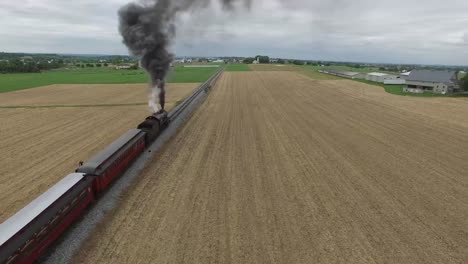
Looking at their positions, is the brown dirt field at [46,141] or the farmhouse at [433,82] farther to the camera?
the farmhouse at [433,82]

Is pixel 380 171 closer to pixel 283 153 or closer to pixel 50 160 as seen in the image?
pixel 283 153

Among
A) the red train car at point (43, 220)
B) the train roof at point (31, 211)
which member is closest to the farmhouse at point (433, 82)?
the red train car at point (43, 220)

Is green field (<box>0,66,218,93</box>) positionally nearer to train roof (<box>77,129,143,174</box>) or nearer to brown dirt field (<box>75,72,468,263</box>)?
brown dirt field (<box>75,72,468,263</box>)

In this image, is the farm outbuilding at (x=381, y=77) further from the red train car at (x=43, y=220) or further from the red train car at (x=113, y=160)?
the red train car at (x=43, y=220)

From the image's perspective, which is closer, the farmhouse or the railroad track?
the railroad track

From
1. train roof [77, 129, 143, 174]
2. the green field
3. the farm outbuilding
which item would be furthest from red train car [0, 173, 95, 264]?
the farm outbuilding

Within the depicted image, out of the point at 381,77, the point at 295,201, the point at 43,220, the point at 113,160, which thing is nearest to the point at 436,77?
the point at 381,77
